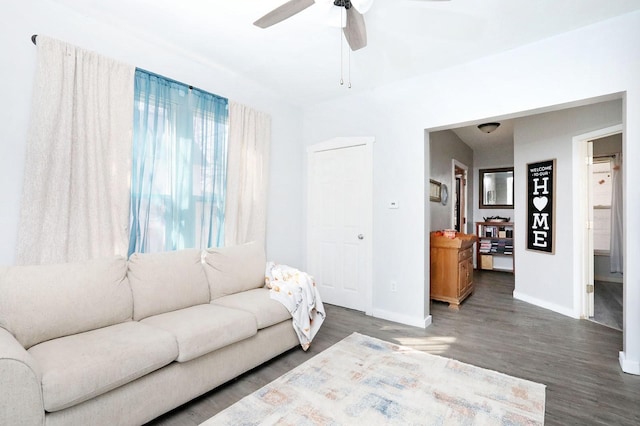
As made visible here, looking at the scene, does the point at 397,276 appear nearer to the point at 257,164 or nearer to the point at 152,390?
the point at 257,164

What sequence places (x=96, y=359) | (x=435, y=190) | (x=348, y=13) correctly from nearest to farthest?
1. (x=96, y=359)
2. (x=348, y=13)
3. (x=435, y=190)

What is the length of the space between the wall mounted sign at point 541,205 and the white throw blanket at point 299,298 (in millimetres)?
3222

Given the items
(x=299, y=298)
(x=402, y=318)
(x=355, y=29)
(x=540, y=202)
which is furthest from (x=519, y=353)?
(x=355, y=29)

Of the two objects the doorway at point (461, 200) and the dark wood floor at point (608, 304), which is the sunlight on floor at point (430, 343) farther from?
the doorway at point (461, 200)

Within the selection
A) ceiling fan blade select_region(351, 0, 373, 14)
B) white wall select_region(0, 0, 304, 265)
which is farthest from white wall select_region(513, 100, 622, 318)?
white wall select_region(0, 0, 304, 265)

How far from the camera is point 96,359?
1.56 metres

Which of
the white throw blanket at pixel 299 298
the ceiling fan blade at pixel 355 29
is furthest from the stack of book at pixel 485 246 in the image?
the ceiling fan blade at pixel 355 29

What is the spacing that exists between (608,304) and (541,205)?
1526 millimetres

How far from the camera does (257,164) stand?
3674mm

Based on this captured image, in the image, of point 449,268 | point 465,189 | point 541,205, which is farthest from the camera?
point 465,189

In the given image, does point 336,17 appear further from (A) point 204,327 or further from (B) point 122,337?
(B) point 122,337

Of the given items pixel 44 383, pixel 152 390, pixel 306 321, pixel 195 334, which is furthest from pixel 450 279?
pixel 44 383

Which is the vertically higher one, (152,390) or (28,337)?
(28,337)

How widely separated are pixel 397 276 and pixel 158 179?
2.66 meters
